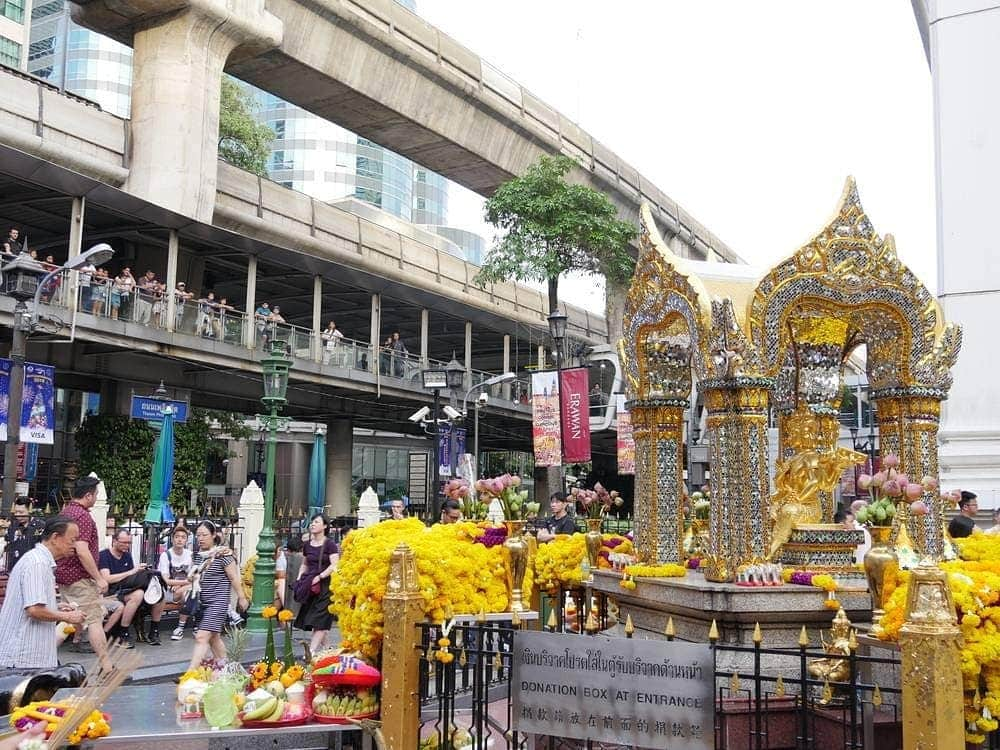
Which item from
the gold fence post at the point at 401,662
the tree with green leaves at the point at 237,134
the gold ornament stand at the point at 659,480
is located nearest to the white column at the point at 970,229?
the gold ornament stand at the point at 659,480

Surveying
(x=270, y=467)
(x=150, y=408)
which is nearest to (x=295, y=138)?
(x=150, y=408)

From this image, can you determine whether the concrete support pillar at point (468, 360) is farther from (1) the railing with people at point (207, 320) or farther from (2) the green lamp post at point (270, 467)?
(2) the green lamp post at point (270, 467)

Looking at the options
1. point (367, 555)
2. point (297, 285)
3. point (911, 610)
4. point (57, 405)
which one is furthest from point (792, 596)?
point (57, 405)

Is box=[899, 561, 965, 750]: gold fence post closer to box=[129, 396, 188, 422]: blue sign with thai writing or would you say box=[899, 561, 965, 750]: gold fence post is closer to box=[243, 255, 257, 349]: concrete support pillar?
box=[129, 396, 188, 422]: blue sign with thai writing

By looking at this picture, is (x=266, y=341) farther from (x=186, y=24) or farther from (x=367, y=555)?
(x=367, y=555)

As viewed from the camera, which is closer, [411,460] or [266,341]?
[266,341]

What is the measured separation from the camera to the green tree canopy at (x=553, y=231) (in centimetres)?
3059

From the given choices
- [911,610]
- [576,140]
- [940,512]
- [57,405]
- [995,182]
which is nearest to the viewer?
[911,610]

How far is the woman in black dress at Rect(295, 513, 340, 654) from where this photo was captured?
10711 millimetres

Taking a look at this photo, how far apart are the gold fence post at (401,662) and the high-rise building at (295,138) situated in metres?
64.2

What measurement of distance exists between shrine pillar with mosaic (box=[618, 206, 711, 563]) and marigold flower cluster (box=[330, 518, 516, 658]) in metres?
2.55

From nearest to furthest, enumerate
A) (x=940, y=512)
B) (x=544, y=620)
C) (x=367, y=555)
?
1. (x=367, y=555)
2. (x=940, y=512)
3. (x=544, y=620)

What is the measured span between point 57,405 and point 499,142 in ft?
85.8

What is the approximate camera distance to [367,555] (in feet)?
23.7
